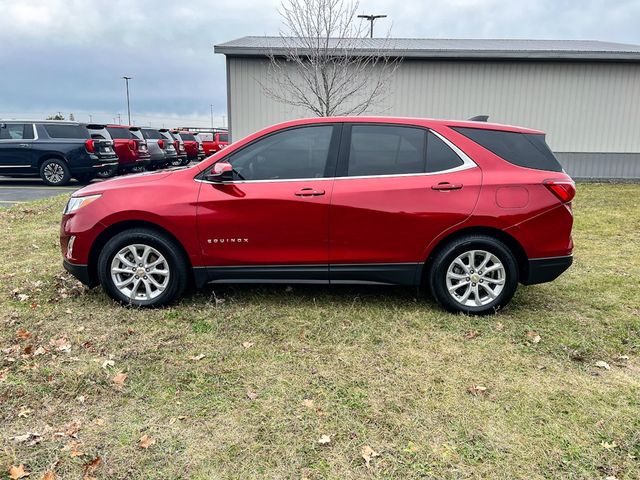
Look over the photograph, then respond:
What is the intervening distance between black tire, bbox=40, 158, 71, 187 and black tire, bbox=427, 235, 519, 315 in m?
12.8

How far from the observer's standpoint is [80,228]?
412 centimetres

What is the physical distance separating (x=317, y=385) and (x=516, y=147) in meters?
2.66

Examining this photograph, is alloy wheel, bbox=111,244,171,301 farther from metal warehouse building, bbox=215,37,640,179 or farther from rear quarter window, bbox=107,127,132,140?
rear quarter window, bbox=107,127,132,140

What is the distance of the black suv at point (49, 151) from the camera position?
44.3 ft

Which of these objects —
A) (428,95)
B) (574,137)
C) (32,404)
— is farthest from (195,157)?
(32,404)

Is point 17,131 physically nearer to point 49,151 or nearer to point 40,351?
point 49,151

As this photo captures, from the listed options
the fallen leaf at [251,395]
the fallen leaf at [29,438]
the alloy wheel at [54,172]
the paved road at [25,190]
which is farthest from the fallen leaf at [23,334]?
the alloy wheel at [54,172]

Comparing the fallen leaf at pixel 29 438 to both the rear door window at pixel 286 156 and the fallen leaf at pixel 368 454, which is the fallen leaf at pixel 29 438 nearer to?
the fallen leaf at pixel 368 454

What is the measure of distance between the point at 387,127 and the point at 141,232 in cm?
232

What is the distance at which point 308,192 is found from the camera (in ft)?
13.1

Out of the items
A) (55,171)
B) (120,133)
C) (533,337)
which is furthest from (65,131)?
(533,337)

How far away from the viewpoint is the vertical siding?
45.4 ft

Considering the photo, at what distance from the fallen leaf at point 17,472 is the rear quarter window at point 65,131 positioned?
13.2 meters

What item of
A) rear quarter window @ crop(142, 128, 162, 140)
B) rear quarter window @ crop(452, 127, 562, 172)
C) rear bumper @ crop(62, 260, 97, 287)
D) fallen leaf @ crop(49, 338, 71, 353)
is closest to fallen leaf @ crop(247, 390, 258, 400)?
fallen leaf @ crop(49, 338, 71, 353)
